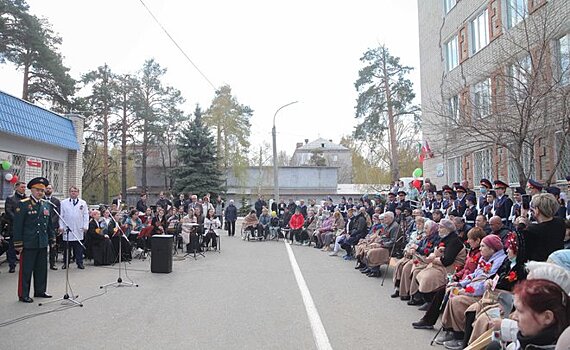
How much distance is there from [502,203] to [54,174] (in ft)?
52.7

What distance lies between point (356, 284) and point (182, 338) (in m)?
5.07

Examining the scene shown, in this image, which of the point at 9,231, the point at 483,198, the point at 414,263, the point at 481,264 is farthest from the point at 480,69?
the point at 9,231

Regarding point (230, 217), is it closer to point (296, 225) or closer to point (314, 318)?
point (296, 225)

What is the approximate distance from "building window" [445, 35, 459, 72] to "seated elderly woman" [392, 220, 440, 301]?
14.8 meters

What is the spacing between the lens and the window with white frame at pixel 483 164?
18045 millimetres

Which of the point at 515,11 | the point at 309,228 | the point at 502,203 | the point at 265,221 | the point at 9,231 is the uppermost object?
the point at 515,11

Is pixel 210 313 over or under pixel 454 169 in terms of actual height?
under

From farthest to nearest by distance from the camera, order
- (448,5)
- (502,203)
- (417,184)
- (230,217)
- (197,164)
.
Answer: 1. (197,164)
2. (230,217)
3. (448,5)
4. (417,184)
5. (502,203)

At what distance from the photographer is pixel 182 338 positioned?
5949 mm

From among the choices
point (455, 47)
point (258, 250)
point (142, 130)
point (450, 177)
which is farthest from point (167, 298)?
point (142, 130)

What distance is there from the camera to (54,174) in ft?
60.6

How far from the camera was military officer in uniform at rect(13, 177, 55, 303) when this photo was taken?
26.3ft

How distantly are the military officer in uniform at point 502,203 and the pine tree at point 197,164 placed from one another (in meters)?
26.7

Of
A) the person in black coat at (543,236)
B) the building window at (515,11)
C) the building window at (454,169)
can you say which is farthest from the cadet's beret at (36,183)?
the building window at (454,169)
